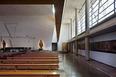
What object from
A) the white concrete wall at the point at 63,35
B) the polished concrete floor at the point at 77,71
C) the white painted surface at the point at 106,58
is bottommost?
the polished concrete floor at the point at 77,71

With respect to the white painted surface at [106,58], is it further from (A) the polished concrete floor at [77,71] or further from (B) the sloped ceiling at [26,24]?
(B) the sloped ceiling at [26,24]

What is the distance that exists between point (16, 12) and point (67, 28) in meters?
16.1

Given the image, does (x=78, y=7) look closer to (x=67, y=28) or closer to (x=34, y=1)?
(x=67, y=28)

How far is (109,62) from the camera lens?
23.4 feet

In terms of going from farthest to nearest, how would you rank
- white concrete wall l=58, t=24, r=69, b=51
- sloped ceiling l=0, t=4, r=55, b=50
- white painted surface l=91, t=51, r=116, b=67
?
white concrete wall l=58, t=24, r=69, b=51, sloped ceiling l=0, t=4, r=55, b=50, white painted surface l=91, t=51, r=116, b=67

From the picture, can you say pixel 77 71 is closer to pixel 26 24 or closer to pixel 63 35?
pixel 26 24

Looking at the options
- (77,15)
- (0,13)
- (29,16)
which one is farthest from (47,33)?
(77,15)

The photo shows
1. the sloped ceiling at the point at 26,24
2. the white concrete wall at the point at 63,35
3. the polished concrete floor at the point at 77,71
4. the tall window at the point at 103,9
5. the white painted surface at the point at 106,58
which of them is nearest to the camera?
the polished concrete floor at the point at 77,71

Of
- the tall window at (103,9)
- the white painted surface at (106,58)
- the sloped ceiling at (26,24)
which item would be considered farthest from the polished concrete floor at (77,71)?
the sloped ceiling at (26,24)

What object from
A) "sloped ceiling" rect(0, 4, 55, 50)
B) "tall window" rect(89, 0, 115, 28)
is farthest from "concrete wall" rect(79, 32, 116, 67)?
"sloped ceiling" rect(0, 4, 55, 50)

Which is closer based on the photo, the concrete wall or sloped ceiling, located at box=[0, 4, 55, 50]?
the concrete wall

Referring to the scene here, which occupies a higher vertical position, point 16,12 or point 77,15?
point 77,15

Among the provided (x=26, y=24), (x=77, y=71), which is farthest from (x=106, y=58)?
(x=26, y=24)

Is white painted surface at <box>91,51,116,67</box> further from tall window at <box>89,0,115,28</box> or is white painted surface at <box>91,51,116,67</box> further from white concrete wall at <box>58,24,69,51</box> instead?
white concrete wall at <box>58,24,69,51</box>
